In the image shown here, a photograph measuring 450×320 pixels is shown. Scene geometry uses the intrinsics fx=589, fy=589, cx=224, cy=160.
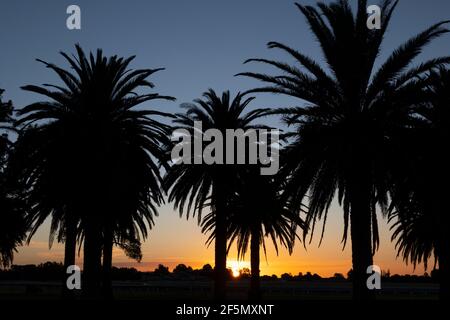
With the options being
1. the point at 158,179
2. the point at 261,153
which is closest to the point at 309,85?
the point at 158,179

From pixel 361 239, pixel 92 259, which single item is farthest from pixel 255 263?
pixel 361 239

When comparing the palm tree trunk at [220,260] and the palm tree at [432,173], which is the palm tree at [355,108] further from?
the palm tree trunk at [220,260]

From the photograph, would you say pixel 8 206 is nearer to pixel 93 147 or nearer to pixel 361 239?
pixel 93 147

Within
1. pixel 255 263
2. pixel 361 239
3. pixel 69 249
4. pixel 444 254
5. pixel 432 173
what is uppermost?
pixel 432 173

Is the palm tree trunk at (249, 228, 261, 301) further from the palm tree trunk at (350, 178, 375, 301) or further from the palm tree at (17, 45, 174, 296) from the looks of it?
the palm tree trunk at (350, 178, 375, 301)

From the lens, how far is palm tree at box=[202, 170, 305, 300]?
38.9 meters

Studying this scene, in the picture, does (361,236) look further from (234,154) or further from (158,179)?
(234,154)

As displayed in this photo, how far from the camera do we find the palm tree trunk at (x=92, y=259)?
28422 mm

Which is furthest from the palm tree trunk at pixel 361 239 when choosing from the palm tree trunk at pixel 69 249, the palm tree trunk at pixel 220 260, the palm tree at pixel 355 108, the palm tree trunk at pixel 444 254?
the palm tree trunk at pixel 69 249

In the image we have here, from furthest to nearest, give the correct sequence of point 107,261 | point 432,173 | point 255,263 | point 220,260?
point 255,263
point 107,261
point 220,260
point 432,173

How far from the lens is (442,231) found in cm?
2683

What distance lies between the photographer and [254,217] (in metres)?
41.5

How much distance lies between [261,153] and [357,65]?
48.8ft

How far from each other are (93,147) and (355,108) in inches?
508
